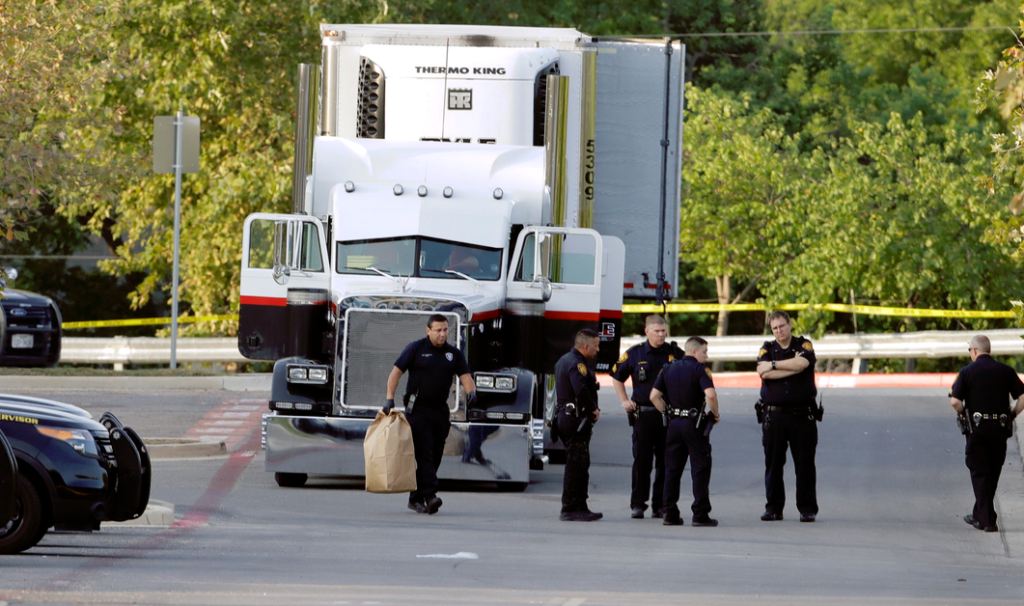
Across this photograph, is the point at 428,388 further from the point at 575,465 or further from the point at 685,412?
the point at 685,412

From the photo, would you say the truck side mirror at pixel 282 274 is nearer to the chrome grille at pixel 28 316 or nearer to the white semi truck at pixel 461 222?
the white semi truck at pixel 461 222

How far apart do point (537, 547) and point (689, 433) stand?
2.15 m

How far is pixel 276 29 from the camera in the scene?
99.6ft

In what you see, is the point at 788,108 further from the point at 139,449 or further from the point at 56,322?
the point at 139,449

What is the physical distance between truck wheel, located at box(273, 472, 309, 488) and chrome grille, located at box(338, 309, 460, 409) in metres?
0.88

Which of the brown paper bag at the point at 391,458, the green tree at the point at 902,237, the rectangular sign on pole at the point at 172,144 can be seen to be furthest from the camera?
the green tree at the point at 902,237

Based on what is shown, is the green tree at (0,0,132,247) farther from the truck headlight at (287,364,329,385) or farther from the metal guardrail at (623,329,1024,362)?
the metal guardrail at (623,329,1024,362)

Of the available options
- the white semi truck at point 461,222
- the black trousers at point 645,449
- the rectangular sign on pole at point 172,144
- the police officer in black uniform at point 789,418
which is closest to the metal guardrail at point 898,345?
the rectangular sign on pole at point 172,144

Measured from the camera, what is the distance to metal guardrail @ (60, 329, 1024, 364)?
27062 millimetres

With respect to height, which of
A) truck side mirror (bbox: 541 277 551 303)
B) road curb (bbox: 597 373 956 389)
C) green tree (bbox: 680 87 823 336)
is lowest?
road curb (bbox: 597 373 956 389)

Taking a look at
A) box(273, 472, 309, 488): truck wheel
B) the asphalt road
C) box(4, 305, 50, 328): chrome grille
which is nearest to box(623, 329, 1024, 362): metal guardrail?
the asphalt road

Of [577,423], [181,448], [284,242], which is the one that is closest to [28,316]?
[181,448]

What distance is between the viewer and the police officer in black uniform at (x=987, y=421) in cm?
1341

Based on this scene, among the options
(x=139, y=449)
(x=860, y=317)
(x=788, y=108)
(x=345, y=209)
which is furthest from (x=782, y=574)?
(x=788, y=108)
